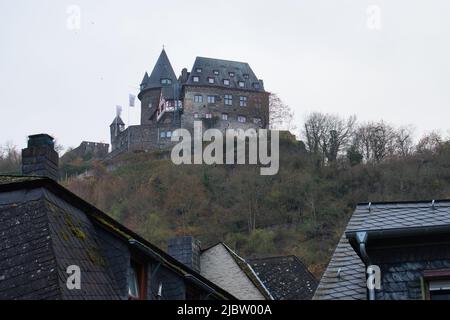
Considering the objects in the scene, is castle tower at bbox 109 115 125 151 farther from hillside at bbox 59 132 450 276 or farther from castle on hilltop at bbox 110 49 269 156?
hillside at bbox 59 132 450 276

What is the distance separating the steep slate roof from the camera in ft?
378

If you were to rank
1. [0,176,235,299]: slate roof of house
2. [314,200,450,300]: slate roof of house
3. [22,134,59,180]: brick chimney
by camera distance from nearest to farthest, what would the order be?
[0,176,235,299]: slate roof of house → [314,200,450,300]: slate roof of house → [22,134,59,180]: brick chimney

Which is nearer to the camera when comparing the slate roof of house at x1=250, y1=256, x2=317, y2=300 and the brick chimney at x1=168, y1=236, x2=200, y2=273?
the brick chimney at x1=168, y1=236, x2=200, y2=273

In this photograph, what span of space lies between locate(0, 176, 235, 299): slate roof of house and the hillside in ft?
213

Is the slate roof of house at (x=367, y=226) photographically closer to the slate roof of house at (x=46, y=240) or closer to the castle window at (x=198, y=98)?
the slate roof of house at (x=46, y=240)

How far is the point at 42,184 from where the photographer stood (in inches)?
505

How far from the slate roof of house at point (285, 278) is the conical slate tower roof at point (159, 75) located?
8716 cm

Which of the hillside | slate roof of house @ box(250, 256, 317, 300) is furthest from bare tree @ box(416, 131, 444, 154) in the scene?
slate roof of house @ box(250, 256, 317, 300)

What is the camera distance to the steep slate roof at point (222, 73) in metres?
115

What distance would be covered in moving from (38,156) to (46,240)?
14.0ft

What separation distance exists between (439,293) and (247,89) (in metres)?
104

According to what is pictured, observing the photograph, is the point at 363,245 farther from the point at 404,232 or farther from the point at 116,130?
the point at 116,130

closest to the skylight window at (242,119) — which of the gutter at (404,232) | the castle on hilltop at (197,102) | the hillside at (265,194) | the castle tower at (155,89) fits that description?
the castle on hilltop at (197,102)
